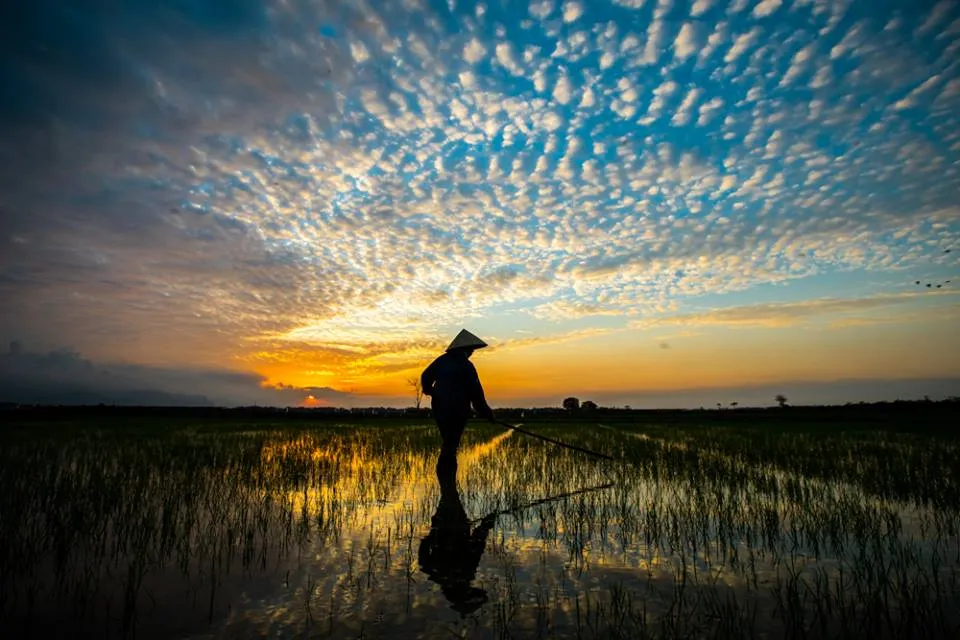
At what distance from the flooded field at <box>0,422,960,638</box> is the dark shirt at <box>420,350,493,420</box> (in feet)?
3.14

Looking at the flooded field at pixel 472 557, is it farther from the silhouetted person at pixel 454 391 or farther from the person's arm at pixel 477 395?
the person's arm at pixel 477 395

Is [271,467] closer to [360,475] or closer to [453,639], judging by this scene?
[360,475]

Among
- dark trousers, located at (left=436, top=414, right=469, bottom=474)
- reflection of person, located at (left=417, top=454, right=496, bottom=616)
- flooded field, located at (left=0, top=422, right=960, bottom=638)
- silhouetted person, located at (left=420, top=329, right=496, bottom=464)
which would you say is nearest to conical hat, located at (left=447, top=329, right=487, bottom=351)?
silhouetted person, located at (left=420, top=329, right=496, bottom=464)

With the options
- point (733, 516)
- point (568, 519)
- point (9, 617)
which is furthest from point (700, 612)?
point (9, 617)

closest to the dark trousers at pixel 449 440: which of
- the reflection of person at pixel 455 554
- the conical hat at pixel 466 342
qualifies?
the conical hat at pixel 466 342

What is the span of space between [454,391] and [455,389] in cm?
3

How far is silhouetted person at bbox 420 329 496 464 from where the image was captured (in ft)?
24.6

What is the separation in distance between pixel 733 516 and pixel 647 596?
113 inches

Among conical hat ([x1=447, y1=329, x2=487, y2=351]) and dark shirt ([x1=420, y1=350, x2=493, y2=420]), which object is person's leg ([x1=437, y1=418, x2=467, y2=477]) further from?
conical hat ([x1=447, y1=329, x2=487, y2=351])

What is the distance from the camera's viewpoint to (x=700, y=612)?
9.24 feet

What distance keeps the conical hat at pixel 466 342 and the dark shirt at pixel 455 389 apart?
0.13m

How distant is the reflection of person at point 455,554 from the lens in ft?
9.74

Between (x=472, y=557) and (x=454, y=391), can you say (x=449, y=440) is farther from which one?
(x=472, y=557)

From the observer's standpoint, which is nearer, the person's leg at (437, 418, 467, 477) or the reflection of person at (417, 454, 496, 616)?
the reflection of person at (417, 454, 496, 616)
